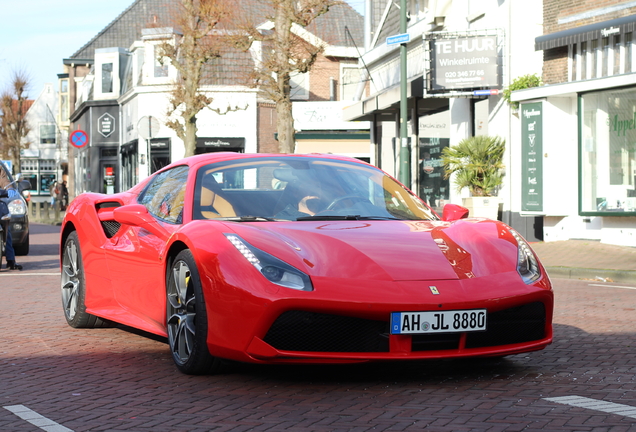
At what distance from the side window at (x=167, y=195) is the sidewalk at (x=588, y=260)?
7.83 metres

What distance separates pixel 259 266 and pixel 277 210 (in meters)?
0.94

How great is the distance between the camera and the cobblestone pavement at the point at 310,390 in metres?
4.20

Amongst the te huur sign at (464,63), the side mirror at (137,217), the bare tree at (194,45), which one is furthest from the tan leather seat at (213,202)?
the bare tree at (194,45)

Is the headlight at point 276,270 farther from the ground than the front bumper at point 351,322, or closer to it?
farther from the ground

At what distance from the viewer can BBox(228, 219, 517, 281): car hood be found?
4.84 meters

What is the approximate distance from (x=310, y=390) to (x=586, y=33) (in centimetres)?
1469

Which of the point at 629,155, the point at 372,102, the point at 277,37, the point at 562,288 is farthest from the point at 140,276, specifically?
the point at 372,102

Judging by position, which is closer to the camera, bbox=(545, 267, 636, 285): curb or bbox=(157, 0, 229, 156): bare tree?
bbox=(545, 267, 636, 285): curb

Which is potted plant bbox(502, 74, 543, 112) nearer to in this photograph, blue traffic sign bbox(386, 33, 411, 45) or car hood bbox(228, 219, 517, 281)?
blue traffic sign bbox(386, 33, 411, 45)

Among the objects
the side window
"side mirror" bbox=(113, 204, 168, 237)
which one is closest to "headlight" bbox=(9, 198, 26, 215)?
the side window

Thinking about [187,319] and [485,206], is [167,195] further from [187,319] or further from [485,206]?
[485,206]

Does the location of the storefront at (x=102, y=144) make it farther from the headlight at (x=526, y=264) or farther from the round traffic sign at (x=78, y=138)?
the headlight at (x=526, y=264)

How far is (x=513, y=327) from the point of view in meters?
5.04

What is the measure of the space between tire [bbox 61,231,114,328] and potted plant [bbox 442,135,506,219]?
13.8 meters
